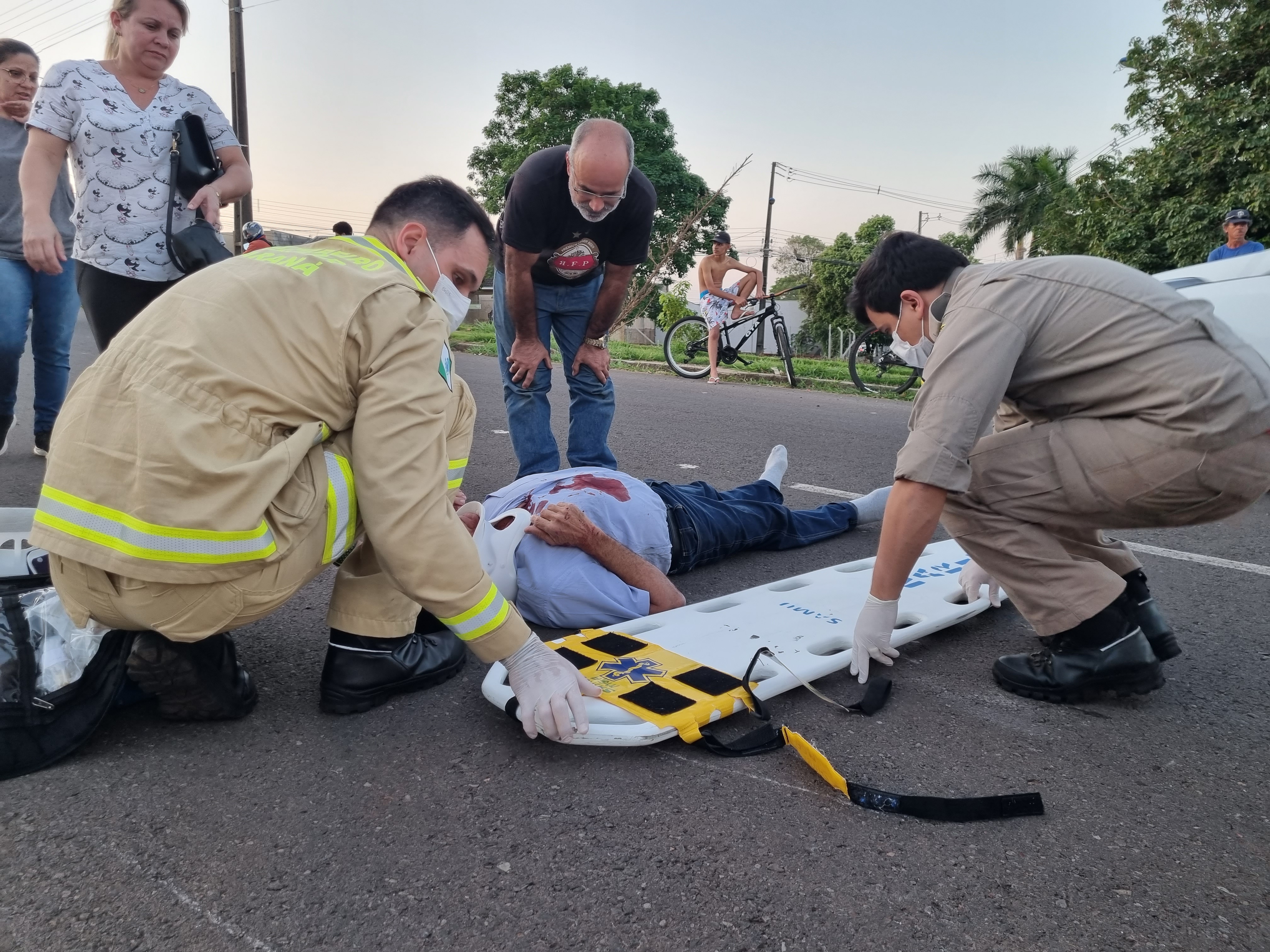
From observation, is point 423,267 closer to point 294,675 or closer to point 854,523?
point 294,675

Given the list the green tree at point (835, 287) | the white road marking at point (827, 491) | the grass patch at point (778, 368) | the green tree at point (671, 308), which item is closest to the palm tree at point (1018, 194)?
the green tree at point (835, 287)

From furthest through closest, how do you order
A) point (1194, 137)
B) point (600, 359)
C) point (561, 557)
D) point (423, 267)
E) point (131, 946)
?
point (1194, 137)
point (600, 359)
point (561, 557)
point (423, 267)
point (131, 946)

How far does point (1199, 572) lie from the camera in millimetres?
3383

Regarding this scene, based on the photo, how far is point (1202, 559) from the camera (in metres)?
3.55

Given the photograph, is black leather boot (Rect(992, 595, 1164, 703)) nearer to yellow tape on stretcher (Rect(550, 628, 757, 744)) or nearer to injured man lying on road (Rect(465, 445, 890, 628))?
yellow tape on stretcher (Rect(550, 628, 757, 744))

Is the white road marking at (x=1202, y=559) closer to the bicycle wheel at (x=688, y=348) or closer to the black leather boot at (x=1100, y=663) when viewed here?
the black leather boot at (x=1100, y=663)

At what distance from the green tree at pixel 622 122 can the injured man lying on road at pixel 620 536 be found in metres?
36.6

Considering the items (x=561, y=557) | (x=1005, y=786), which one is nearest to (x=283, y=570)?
(x=561, y=557)

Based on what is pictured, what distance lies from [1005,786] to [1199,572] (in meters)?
2.09

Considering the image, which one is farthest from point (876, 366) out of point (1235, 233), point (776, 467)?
point (776, 467)

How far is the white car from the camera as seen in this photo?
4570 mm

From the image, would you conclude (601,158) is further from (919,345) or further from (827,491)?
(827,491)

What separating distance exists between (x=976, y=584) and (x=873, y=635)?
703mm

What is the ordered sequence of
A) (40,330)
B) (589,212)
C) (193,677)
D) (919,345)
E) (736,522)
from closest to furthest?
(193,677) → (919,345) → (736,522) → (589,212) → (40,330)
